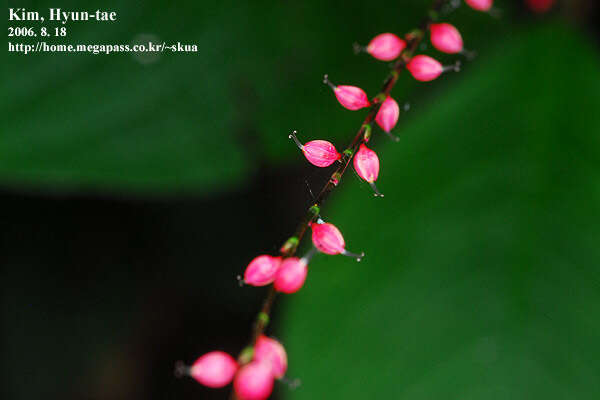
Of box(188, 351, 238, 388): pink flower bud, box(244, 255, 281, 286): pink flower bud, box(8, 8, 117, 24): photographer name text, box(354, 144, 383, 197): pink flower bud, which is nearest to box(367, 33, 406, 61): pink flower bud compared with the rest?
box(354, 144, 383, 197): pink flower bud

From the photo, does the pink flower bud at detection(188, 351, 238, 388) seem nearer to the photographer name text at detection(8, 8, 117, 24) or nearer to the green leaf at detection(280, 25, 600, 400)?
the green leaf at detection(280, 25, 600, 400)

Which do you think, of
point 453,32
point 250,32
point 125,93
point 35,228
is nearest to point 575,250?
point 453,32

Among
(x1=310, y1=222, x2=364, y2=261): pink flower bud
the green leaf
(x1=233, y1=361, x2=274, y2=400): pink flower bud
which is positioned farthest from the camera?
the green leaf

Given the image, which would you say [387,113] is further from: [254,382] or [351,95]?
[254,382]

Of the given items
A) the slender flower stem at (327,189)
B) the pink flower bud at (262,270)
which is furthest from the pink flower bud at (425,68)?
the pink flower bud at (262,270)

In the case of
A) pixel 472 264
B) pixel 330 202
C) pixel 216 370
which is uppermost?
pixel 216 370

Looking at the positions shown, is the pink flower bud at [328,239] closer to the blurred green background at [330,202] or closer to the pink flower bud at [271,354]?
the pink flower bud at [271,354]

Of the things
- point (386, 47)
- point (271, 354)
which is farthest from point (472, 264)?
point (271, 354)
